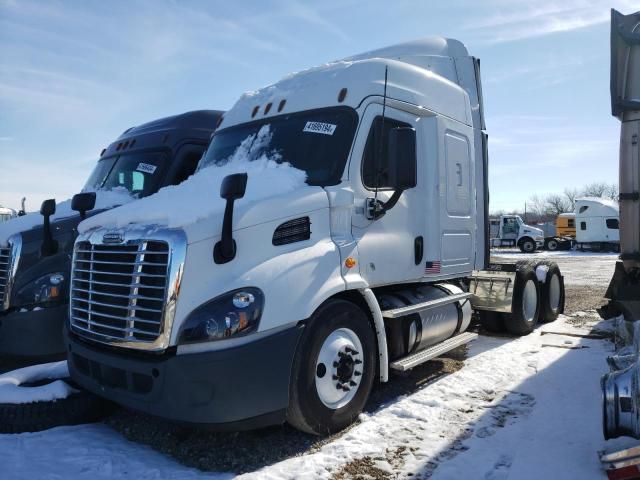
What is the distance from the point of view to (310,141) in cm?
465

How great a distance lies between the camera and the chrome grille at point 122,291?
3.49 m

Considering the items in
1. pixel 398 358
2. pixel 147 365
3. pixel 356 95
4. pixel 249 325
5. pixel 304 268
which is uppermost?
pixel 356 95

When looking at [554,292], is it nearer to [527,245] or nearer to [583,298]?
[583,298]

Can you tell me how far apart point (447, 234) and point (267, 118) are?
233 centimetres

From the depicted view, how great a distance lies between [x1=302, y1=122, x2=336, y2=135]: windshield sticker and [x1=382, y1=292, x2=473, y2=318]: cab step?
171 cm

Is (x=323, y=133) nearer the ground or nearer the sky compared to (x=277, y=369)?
nearer the sky

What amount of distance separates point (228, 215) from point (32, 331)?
10.7 ft

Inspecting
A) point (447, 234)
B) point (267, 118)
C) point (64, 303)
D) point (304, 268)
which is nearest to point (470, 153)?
point (447, 234)

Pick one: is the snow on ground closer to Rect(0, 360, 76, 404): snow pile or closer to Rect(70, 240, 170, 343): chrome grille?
Rect(0, 360, 76, 404): snow pile

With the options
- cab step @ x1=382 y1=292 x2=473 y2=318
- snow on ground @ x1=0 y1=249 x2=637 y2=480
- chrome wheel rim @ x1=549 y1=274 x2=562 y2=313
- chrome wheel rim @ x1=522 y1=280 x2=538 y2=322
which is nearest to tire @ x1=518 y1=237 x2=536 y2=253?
chrome wheel rim @ x1=549 y1=274 x2=562 y2=313

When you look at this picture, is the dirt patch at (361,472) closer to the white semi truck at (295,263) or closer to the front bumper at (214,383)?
the white semi truck at (295,263)

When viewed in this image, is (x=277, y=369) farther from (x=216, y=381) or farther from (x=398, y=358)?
(x=398, y=358)

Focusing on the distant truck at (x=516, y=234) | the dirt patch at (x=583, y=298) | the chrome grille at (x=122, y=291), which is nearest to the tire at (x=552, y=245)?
the distant truck at (x=516, y=234)

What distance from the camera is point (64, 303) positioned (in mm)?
5570
